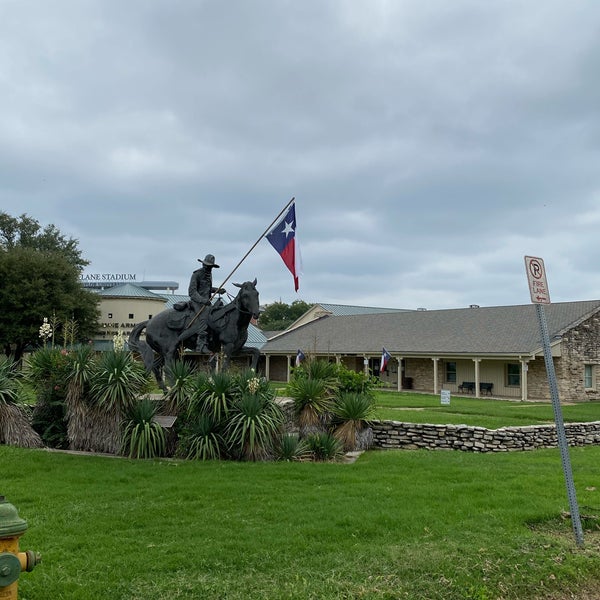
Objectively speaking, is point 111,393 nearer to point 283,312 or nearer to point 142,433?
point 142,433

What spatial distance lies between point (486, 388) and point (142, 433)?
82.9 ft

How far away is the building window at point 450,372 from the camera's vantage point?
116 feet

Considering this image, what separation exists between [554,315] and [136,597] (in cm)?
3249

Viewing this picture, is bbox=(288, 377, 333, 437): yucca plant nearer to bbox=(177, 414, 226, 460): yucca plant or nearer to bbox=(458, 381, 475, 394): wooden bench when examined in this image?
bbox=(177, 414, 226, 460): yucca plant

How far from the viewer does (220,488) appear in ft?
26.5

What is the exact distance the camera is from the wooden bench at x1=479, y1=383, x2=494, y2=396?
105 feet

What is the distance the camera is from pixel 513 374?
3173cm

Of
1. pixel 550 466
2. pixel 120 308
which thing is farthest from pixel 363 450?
pixel 120 308

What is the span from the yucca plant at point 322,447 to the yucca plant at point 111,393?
336cm

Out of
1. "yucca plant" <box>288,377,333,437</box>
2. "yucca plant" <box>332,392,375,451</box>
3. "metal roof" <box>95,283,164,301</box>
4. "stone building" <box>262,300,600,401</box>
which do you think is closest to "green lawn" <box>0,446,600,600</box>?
"yucca plant" <box>288,377,333,437</box>

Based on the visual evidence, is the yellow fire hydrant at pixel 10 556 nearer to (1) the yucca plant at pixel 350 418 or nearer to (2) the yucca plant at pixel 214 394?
(2) the yucca plant at pixel 214 394

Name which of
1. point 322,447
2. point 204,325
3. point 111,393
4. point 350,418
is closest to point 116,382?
point 111,393

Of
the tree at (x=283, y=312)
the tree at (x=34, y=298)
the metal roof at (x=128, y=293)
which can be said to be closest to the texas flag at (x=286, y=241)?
the tree at (x=34, y=298)

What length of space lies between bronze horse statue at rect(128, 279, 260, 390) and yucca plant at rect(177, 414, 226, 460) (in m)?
1.62
